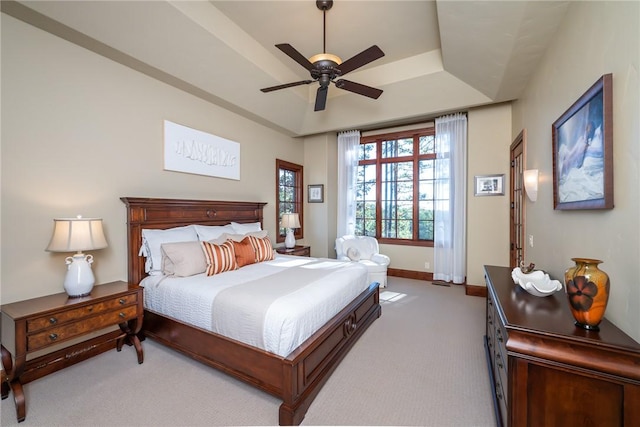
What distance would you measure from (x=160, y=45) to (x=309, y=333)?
3.13m

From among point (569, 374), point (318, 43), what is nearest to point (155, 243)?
point (318, 43)

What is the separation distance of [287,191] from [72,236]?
370 cm

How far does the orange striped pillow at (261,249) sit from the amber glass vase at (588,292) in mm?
2895

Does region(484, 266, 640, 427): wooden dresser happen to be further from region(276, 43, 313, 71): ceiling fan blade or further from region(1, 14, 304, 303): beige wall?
region(1, 14, 304, 303): beige wall

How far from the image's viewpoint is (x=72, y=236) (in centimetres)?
218

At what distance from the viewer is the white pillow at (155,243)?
9.36 ft

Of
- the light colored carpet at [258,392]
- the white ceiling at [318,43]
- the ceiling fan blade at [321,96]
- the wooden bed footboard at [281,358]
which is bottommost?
the light colored carpet at [258,392]

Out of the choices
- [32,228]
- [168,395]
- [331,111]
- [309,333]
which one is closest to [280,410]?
[309,333]

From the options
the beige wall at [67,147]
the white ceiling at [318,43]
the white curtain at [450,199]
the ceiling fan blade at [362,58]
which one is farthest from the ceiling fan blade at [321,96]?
the white curtain at [450,199]

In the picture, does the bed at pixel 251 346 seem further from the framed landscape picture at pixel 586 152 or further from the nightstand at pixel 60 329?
the framed landscape picture at pixel 586 152

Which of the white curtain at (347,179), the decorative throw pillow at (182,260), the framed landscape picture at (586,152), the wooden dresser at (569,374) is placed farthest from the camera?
the white curtain at (347,179)

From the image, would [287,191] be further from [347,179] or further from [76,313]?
[76,313]

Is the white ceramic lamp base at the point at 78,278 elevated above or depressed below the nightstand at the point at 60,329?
above

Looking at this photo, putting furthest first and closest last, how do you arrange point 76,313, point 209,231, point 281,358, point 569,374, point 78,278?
point 209,231 → point 78,278 → point 76,313 → point 281,358 → point 569,374
